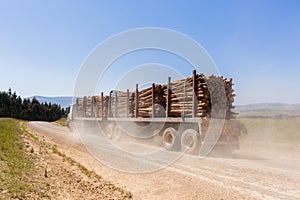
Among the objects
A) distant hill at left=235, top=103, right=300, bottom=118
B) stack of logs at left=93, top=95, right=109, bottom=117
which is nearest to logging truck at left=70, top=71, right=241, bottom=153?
stack of logs at left=93, top=95, right=109, bottom=117

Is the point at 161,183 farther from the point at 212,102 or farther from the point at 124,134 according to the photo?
the point at 124,134

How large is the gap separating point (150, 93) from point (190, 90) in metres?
3.62

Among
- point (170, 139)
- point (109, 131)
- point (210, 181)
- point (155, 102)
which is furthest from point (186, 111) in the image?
point (109, 131)

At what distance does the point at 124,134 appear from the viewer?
15227 millimetres

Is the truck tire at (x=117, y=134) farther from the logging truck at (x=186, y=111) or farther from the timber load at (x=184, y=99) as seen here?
the timber load at (x=184, y=99)

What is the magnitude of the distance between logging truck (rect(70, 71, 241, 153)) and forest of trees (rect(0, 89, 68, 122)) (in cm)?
4938

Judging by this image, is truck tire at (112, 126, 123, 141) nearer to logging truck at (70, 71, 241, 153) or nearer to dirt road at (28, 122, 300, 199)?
logging truck at (70, 71, 241, 153)

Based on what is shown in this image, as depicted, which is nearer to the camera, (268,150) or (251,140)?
(268,150)

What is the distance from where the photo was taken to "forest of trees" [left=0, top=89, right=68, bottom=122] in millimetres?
56062

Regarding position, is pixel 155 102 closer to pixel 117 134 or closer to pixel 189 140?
pixel 189 140

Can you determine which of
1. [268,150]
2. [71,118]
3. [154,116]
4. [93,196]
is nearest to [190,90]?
[154,116]

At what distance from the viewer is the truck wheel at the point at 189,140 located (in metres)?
9.82

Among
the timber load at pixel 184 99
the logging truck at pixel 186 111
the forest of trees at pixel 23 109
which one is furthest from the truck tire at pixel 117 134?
the forest of trees at pixel 23 109

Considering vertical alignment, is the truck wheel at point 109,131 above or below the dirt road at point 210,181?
above
